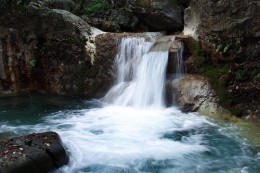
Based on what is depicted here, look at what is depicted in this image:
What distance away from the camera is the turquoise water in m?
7.18

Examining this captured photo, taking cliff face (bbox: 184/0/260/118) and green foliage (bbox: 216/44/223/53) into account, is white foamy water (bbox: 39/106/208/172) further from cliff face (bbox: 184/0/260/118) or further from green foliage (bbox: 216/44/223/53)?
green foliage (bbox: 216/44/223/53)

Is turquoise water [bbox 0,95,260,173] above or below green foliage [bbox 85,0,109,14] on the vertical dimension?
below

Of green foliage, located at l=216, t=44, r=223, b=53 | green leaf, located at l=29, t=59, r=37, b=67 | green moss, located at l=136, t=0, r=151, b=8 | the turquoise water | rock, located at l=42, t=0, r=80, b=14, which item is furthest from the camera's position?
rock, located at l=42, t=0, r=80, b=14

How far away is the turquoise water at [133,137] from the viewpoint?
718 cm

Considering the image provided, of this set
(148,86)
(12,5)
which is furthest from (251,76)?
(12,5)

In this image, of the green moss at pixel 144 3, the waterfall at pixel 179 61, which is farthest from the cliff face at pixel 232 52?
the green moss at pixel 144 3

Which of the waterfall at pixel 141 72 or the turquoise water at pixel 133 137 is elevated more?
the waterfall at pixel 141 72

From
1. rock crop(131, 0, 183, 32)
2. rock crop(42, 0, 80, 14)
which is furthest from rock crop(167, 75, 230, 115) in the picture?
rock crop(42, 0, 80, 14)

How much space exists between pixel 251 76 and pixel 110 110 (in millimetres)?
4126

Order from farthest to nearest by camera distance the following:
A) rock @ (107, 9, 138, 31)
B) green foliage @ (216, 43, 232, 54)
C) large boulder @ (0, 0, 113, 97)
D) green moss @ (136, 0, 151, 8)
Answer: rock @ (107, 9, 138, 31)
green moss @ (136, 0, 151, 8)
large boulder @ (0, 0, 113, 97)
green foliage @ (216, 43, 232, 54)

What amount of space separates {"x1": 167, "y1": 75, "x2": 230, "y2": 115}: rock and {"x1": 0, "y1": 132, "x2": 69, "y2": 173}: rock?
4.46 m

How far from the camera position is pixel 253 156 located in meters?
7.55

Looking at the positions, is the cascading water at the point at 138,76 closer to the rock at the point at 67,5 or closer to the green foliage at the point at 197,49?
the green foliage at the point at 197,49

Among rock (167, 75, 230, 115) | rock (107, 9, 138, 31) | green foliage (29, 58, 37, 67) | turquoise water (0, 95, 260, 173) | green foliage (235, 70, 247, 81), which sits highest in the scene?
rock (107, 9, 138, 31)
